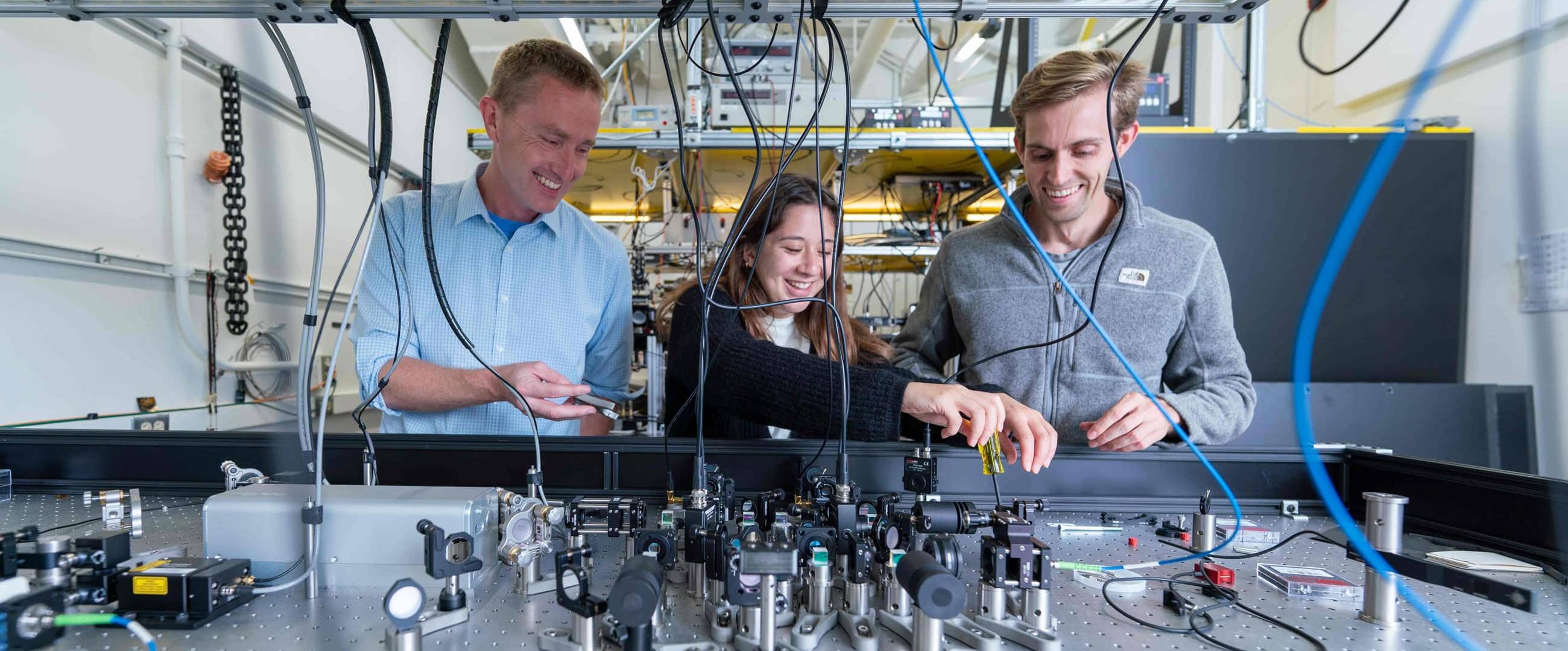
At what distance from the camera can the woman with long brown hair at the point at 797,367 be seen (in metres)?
0.88

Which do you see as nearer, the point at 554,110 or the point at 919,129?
the point at 554,110

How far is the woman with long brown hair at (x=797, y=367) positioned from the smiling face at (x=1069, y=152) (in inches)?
15.9

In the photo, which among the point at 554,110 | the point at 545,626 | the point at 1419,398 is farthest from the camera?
the point at 1419,398

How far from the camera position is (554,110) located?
4.17 ft

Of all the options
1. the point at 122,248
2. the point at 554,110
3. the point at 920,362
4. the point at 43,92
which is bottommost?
the point at 920,362

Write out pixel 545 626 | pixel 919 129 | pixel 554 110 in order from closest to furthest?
pixel 545 626
pixel 554 110
pixel 919 129

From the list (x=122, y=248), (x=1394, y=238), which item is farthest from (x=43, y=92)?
(x=1394, y=238)

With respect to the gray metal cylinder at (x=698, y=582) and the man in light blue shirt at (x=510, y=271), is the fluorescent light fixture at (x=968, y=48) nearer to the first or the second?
the man in light blue shirt at (x=510, y=271)

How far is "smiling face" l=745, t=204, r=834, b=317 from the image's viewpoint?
1326 mm

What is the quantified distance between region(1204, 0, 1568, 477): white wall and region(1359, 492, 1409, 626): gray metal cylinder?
0.45ft

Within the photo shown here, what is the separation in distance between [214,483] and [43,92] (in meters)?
1.82

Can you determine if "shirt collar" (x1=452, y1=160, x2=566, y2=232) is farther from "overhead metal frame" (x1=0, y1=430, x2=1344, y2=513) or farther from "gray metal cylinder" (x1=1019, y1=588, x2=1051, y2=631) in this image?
"gray metal cylinder" (x1=1019, y1=588, x2=1051, y2=631)

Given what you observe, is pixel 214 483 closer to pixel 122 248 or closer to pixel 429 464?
pixel 429 464

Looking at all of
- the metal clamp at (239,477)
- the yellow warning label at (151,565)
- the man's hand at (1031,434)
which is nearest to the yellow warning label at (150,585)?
the yellow warning label at (151,565)
